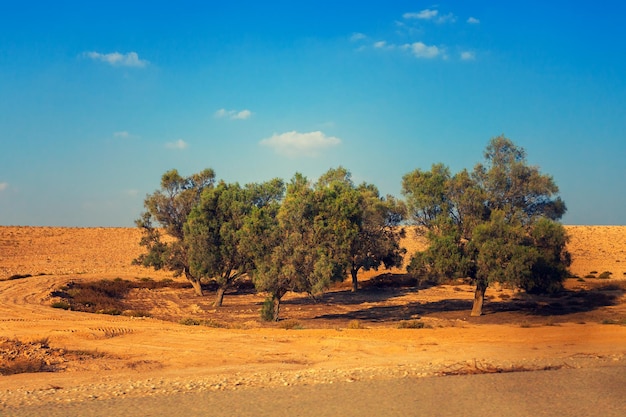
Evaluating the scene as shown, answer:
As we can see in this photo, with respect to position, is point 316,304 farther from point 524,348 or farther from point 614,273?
point 614,273

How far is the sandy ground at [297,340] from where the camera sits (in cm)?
1555

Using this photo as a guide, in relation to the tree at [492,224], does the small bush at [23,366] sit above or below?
below

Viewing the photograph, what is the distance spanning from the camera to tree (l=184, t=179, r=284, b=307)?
39781 millimetres

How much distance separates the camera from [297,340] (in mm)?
23781

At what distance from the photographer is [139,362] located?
1884 centimetres

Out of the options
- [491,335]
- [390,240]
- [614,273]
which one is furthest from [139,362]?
[614,273]

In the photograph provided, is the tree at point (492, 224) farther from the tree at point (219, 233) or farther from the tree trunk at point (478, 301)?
the tree at point (219, 233)

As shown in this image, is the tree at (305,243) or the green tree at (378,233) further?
the green tree at (378,233)

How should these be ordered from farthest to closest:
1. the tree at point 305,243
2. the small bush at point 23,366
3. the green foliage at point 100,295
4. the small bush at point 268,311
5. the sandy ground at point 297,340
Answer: the green foliage at point 100,295
the small bush at point 268,311
the tree at point 305,243
the small bush at point 23,366
the sandy ground at point 297,340

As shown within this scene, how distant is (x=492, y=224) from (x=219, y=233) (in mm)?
18204

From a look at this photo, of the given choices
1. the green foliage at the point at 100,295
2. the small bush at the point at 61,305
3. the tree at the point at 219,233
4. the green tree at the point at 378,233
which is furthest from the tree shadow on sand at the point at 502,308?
the small bush at the point at 61,305

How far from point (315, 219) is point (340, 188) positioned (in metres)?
5.53

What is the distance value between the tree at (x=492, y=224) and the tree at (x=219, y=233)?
11.9 m

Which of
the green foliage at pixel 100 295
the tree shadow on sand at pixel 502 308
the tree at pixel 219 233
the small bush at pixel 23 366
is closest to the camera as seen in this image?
the small bush at pixel 23 366
